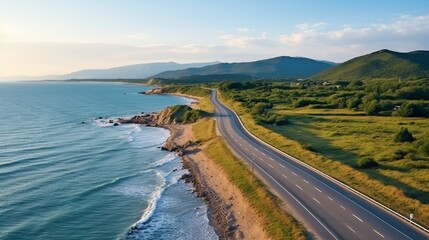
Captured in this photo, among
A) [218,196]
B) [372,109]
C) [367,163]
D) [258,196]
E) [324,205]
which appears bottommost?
[218,196]

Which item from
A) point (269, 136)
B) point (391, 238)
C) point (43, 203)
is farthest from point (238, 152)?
point (391, 238)

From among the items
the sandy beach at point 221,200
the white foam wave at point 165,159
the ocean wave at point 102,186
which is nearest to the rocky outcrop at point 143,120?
the white foam wave at point 165,159

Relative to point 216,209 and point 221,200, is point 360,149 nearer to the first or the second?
point 221,200

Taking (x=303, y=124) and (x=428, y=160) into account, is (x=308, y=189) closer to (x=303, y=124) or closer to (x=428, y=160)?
(x=428, y=160)

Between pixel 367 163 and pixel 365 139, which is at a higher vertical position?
pixel 367 163

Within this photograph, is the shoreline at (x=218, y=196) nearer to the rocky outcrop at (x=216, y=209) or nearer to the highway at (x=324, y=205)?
the rocky outcrop at (x=216, y=209)

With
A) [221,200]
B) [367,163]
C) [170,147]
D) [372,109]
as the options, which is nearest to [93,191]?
[221,200]
